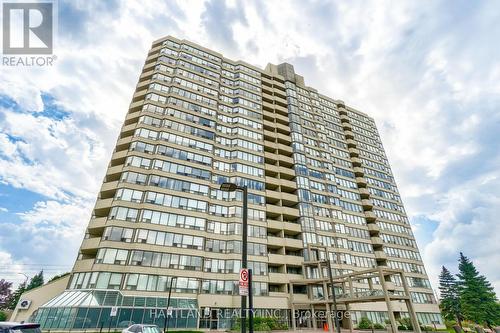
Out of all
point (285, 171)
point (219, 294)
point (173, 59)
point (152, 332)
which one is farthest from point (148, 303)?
point (173, 59)

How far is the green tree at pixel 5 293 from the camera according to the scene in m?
71.0

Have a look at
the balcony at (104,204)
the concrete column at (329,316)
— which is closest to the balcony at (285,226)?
the concrete column at (329,316)

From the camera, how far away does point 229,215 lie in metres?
44.2

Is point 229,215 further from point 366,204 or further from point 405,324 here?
point 405,324

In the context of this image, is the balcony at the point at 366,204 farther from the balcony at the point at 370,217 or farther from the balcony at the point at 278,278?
the balcony at the point at 278,278

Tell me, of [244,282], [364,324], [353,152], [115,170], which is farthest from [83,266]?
[353,152]

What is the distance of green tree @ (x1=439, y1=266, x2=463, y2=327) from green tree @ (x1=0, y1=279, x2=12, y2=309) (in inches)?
4609

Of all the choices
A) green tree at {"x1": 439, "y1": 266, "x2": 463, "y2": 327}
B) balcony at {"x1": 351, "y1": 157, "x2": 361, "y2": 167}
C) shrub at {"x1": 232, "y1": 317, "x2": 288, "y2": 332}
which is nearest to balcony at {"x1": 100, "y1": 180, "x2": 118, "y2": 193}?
shrub at {"x1": 232, "y1": 317, "x2": 288, "y2": 332}

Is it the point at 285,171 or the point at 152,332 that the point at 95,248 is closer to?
the point at 152,332

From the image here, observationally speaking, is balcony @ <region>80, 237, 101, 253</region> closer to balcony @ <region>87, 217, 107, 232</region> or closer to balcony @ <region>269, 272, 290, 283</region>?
balcony @ <region>87, 217, 107, 232</region>

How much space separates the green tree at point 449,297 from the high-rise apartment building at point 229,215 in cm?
1996

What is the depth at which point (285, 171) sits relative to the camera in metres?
53.8

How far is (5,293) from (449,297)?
4769 inches

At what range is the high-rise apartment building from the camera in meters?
33.4
